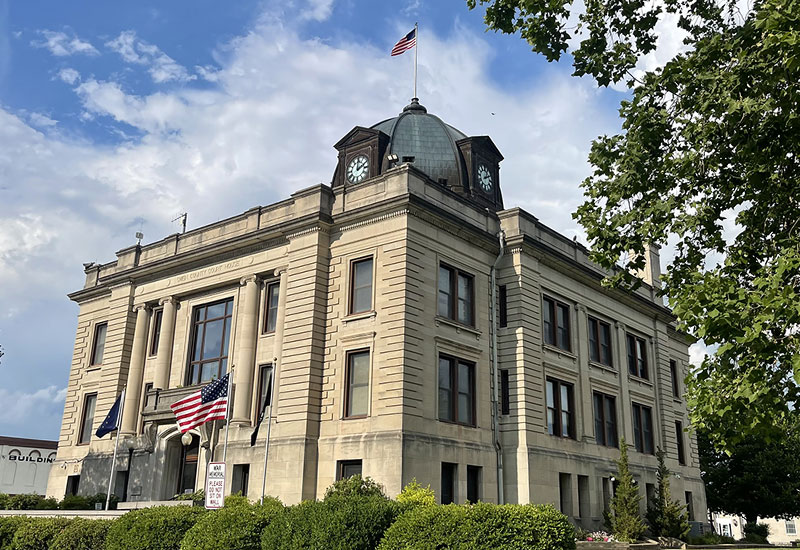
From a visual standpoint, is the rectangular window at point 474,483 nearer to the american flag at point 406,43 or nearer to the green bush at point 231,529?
the green bush at point 231,529

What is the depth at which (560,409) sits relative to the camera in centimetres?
3300

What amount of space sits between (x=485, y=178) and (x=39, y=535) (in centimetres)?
2678

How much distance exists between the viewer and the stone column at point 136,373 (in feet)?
113

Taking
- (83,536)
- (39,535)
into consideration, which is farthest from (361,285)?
(39,535)

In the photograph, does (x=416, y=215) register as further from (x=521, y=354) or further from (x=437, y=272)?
(x=521, y=354)

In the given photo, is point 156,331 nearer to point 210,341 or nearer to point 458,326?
point 210,341

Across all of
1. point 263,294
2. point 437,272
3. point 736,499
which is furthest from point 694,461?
point 263,294

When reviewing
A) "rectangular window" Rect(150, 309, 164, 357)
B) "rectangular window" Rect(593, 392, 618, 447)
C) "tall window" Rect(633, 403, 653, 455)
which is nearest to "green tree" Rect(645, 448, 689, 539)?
"rectangular window" Rect(593, 392, 618, 447)

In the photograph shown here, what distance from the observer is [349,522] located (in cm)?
1606

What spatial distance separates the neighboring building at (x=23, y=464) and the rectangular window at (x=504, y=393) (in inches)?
1480

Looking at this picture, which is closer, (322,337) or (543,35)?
(543,35)

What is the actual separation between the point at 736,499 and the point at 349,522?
149ft

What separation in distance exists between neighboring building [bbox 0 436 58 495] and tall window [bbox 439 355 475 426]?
37.1 metres

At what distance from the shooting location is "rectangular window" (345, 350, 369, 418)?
27.4m
